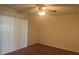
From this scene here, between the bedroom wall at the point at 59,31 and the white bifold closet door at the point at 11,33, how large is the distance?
0.29 meters

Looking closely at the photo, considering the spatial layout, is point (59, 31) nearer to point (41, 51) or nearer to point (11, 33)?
point (41, 51)

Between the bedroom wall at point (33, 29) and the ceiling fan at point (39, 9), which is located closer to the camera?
the ceiling fan at point (39, 9)

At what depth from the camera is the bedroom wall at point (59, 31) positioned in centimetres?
227

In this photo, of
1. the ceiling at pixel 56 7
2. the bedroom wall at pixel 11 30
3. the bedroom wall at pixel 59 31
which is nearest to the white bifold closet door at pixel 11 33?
the bedroom wall at pixel 11 30

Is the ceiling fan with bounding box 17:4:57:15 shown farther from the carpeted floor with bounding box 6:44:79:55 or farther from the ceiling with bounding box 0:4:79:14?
the carpeted floor with bounding box 6:44:79:55

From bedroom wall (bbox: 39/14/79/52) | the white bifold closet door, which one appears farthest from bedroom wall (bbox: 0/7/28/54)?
bedroom wall (bbox: 39/14/79/52)

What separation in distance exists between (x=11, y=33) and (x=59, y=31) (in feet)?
2.34

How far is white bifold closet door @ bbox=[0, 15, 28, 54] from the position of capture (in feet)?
7.44

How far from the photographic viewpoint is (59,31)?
7.63 feet

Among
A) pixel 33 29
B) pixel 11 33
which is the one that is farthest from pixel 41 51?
pixel 11 33

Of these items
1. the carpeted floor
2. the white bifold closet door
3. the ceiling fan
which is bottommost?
the carpeted floor

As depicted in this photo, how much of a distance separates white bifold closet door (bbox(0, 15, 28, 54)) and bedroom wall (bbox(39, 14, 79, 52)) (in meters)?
0.29

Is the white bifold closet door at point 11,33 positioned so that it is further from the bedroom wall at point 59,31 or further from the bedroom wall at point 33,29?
the bedroom wall at point 59,31

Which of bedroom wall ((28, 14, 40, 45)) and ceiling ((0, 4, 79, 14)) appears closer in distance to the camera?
ceiling ((0, 4, 79, 14))
